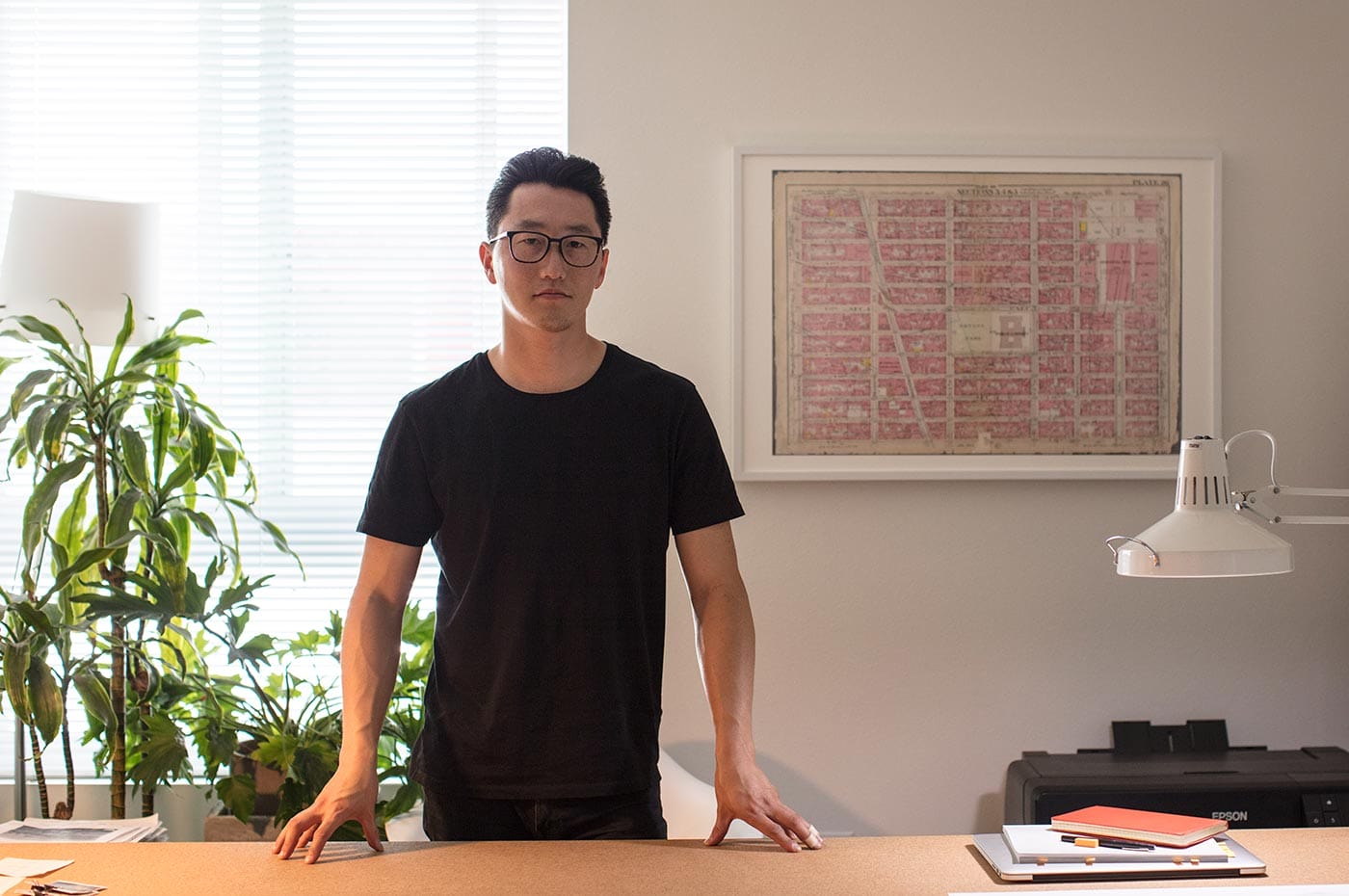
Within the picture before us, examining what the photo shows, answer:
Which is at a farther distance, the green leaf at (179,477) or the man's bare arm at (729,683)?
the green leaf at (179,477)

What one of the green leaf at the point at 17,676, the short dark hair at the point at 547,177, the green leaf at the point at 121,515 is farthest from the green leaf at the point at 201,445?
the short dark hair at the point at 547,177

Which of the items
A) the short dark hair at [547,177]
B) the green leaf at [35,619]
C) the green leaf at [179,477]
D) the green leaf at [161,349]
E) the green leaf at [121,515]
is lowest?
the green leaf at [35,619]

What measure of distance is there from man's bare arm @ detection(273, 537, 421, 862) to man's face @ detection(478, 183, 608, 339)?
15.2 inches

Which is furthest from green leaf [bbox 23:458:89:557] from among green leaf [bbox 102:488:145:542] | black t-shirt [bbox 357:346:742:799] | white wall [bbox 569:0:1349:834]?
white wall [bbox 569:0:1349:834]

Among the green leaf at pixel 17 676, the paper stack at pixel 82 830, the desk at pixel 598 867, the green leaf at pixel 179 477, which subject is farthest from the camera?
the green leaf at pixel 179 477

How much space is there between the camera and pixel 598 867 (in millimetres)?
1427

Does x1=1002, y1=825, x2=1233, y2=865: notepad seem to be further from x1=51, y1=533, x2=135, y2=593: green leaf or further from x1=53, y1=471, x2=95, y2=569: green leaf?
x1=53, y1=471, x2=95, y2=569: green leaf

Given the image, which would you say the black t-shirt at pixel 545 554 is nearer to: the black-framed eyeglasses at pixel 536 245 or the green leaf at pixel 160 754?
the black-framed eyeglasses at pixel 536 245

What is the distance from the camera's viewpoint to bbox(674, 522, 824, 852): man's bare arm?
1.51 meters

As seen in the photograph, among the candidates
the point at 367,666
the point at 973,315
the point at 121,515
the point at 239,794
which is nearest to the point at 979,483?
the point at 973,315

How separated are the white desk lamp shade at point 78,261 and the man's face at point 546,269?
3.46 ft

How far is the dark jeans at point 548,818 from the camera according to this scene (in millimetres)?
1709

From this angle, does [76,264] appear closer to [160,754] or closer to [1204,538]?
[160,754]

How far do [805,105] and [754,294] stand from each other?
444mm
